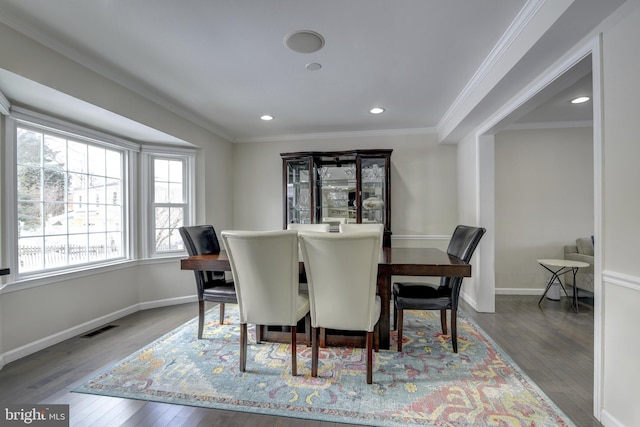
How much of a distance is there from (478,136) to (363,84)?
1.61 metres

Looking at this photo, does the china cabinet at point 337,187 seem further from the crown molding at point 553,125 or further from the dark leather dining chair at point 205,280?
the crown molding at point 553,125

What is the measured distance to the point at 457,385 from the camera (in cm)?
189

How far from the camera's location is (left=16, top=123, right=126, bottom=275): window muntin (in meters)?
2.45

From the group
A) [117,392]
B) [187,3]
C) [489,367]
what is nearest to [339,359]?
[489,367]

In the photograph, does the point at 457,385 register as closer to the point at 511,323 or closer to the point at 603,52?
the point at 511,323

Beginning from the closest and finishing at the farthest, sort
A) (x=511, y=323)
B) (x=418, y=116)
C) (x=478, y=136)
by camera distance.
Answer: (x=511, y=323) < (x=478, y=136) < (x=418, y=116)

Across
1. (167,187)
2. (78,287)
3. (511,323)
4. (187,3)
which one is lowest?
(511,323)

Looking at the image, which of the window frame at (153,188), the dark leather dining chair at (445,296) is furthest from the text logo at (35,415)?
the dark leather dining chair at (445,296)

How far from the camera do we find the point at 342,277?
186 centimetres

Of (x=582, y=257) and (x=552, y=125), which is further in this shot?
(x=552, y=125)

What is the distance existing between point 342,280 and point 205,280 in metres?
1.49

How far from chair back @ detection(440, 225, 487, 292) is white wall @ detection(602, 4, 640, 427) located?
0.79m

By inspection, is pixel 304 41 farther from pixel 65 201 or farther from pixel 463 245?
pixel 65 201

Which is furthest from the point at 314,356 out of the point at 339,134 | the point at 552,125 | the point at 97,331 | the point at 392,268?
the point at 552,125
